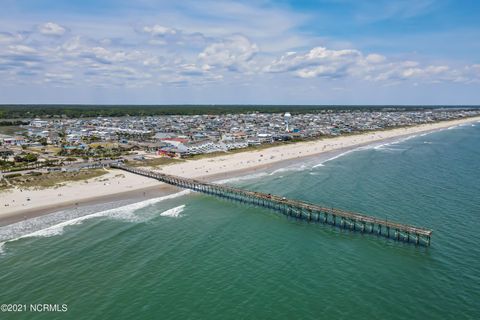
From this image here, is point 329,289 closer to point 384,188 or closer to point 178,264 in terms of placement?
point 178,264

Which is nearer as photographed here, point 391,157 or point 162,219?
point 162,219

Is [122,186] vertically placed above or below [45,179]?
below

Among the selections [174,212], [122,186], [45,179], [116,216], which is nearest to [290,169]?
[122,186]

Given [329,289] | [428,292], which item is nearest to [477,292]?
[428,292]

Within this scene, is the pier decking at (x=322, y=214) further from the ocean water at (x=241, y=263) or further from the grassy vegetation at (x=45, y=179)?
the grassy vegetation at (x=45, y=179)

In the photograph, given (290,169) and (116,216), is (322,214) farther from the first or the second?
(290,169)

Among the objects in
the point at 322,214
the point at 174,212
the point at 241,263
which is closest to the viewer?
the point at 241,263

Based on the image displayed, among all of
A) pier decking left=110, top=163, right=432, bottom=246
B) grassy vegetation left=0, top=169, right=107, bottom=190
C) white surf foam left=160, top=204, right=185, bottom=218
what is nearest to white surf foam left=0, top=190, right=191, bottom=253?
white surf foam left=160, top=204, right=185, bottom=218

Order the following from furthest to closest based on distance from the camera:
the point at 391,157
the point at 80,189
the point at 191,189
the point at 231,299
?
the point at 391,157, the point at 191,189, the point at 80,189, the point at 231,299
